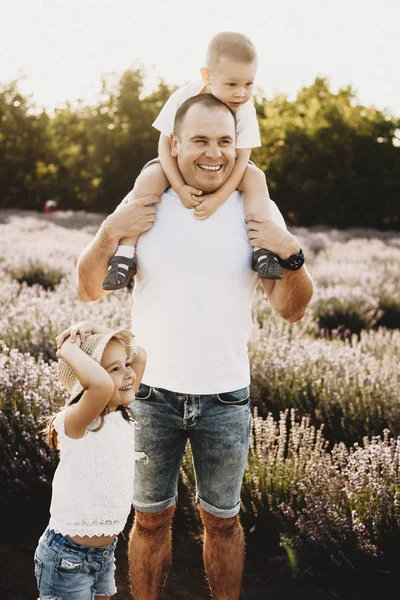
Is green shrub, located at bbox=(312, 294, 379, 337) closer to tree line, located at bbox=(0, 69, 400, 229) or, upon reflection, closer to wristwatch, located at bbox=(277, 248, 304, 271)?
wristwatch, located at bbox=(277, 248, 304, 271)

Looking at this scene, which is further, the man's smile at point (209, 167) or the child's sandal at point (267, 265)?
the man's smile at point (209, 167)

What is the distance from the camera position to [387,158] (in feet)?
83.9

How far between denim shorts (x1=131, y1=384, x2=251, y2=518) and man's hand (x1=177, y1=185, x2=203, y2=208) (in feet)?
2.24

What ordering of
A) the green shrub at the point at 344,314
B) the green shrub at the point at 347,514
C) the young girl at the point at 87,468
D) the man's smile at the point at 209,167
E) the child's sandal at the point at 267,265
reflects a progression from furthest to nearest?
1. the green shrub at the point at 344,314
2. the green shrub at the point at 347,514
3. the man's smile at the point at 209,167
4. the child's sandal at the point at 267,265
5. the young girl at the point at 87,468

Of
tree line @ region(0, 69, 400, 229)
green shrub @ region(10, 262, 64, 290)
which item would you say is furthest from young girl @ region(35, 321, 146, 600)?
tree line @ region(0, 69, 400, 229)

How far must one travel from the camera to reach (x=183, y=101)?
2.50 m

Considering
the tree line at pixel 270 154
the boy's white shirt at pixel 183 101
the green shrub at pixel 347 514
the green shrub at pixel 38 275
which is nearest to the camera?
the boy's white shirt at pixel 183 101

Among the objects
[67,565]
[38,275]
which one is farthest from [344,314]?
[67,565]

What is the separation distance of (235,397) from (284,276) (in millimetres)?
485

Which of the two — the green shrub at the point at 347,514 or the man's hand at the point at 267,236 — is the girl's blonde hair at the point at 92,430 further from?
the green shrub at the point at 347,514

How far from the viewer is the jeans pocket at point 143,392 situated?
2.32 m

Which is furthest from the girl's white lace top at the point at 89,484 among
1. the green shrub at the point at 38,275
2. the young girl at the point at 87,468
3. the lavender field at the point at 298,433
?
the green shrub at the point at 38,275

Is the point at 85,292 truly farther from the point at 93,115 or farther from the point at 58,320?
the point at 93,115

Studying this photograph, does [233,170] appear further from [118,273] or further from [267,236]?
[118,273]
